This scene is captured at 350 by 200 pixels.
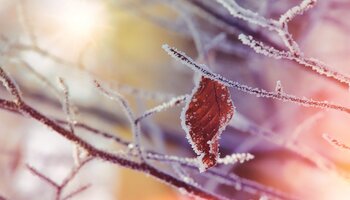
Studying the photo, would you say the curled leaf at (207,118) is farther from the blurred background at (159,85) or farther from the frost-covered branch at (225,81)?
the blurred background at (159,85)

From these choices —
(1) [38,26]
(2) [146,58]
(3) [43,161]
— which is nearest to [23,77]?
(1) [38,26]

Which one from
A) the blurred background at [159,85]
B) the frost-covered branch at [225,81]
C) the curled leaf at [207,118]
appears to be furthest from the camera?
the blurred background at [159,85]

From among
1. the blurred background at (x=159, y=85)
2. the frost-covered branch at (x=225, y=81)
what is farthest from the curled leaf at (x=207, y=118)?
the blurred background at (x=159, y=85)

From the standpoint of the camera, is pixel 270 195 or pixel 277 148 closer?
pixel 270 195

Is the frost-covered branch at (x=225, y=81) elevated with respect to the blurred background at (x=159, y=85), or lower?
lower

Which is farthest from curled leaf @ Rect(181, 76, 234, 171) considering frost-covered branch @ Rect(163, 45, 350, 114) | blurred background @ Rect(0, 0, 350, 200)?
blurred background @ Rect(0, 0, 350, 200)

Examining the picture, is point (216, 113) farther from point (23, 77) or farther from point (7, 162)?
point (7, 162)
